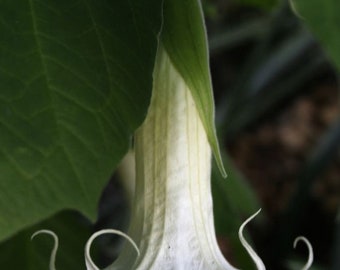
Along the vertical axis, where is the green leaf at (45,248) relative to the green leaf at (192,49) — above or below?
below

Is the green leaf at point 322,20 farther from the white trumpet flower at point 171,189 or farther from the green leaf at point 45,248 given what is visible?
the green leaf at point 45,248

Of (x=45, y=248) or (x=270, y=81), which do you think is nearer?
(x=45, y=248)

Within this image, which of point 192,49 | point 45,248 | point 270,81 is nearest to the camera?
point 192,49

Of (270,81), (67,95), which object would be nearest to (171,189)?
(67,95)

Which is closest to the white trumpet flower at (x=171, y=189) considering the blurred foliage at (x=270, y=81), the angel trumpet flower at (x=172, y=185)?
the angel trumpet flower at (x=172, y=185)

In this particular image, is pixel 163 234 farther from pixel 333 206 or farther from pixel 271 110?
pixel 271 110

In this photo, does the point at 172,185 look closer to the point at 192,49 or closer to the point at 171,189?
the point at 171,189

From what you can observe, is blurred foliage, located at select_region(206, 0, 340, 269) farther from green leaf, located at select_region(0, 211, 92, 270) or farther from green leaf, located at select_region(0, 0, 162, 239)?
green leaf, located at select_region(0, 0, 162, 239)

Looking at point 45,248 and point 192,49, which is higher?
point 192,49
